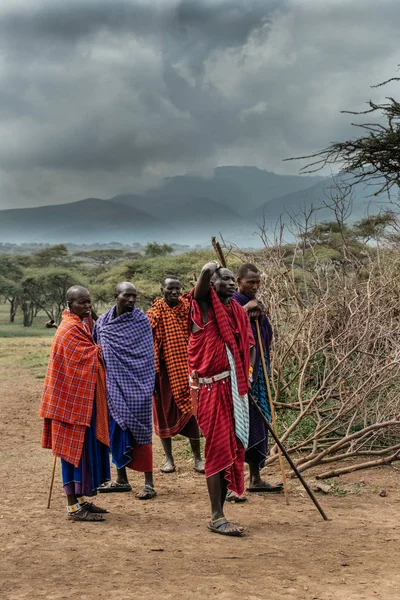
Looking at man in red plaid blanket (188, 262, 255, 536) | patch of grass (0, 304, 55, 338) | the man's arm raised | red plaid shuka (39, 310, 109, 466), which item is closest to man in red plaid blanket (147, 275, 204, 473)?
red plaid shuka (39, 310, 109, 466)

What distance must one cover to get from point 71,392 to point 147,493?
108 cm

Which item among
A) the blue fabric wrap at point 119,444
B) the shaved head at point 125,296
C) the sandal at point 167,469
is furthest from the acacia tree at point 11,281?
the shaved head at point 125,296

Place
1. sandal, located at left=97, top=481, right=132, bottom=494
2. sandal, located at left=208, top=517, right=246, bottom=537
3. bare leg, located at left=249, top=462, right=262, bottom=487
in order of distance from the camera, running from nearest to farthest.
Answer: sandal, located at left=208, top=517, right=246, bottom=537, bare leg, located at left=249, top=462, right=262, bottom=487, sandal, located at left=97, top=481, right=132, bottom=494

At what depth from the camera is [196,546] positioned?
13.9 ft

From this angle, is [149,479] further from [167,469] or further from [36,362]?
[36,362]

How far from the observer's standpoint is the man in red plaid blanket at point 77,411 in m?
4.80

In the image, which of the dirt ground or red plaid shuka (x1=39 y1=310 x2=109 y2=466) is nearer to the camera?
the dirt ground

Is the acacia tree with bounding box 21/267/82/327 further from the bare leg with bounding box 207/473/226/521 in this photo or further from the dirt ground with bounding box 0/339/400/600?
the bare leg with bounding box 207/473/226/521

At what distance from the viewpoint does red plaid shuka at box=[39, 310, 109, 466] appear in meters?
4.80

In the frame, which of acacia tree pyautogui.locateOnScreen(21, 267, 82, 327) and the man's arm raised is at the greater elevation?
acacia tree pyautogui.locateOnScreen(21, 267, 82, 327)

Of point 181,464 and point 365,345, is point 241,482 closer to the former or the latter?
point 181,464

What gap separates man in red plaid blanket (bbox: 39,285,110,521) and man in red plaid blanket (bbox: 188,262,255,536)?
0.82m

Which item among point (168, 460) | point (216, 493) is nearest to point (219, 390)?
point (216, 493)

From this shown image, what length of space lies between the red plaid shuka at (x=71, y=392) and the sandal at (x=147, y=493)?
64 centimetres
